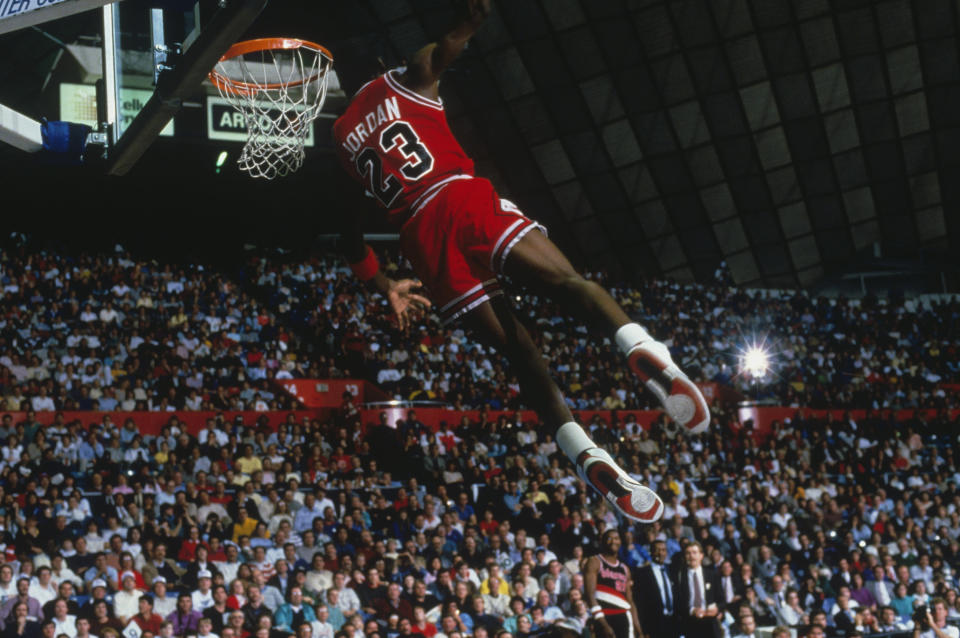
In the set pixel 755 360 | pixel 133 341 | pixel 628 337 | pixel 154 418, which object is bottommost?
pixel 628 337

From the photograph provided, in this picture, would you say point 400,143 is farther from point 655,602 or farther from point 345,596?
point 345,596

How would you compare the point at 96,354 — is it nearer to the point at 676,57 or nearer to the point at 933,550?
the point at 933,550

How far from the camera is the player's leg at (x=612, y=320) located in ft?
13.0

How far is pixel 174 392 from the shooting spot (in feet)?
50.9

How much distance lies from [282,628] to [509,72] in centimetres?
1792

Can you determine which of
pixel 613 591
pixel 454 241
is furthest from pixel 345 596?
pixel 454 241

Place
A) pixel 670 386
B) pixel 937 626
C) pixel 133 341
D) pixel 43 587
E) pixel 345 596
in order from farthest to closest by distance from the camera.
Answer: pixel 133 341
pixel 937 626
pixel 345 596
pixel 43 587
pixel 670 386

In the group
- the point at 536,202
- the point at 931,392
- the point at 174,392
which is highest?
the point at 536,202

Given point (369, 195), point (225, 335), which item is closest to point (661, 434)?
point (225, 335)

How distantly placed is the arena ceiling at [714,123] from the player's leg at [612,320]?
19.2 m

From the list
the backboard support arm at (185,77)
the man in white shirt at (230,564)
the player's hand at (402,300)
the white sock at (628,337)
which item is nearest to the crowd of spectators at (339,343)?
the man in white shirt at (230,564)

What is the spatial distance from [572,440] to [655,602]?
7.11 m

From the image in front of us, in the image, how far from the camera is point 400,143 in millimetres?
4699

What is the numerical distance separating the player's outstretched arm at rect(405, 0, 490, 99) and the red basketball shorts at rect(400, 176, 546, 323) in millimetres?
441
